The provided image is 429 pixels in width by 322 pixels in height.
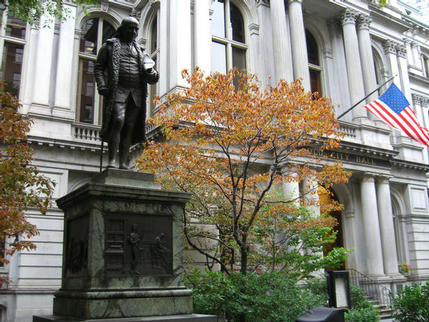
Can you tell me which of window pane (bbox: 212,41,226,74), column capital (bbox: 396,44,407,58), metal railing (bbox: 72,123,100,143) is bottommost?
metal railing (bbox: 72,123,100,143)

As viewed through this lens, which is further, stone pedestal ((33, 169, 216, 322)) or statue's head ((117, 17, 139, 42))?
statue's head ((117, 17, 139, 42))

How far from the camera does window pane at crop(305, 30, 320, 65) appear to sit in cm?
2872

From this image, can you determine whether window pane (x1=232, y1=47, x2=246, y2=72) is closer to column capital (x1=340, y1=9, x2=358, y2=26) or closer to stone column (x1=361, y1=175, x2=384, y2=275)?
column capital (x1=340, y1=9, x2=358, y2=26)

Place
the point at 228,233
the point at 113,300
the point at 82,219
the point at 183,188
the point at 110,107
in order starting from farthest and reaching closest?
the point at 228,233 → the point at 183,188 → the point at 110,107 → the point at 82,219 → the point at 113,300

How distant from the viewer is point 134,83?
325 inches

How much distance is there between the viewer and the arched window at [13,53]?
21688mm

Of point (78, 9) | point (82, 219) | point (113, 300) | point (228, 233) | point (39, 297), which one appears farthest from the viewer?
point (78, 9)

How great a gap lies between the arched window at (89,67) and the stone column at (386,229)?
1610cm

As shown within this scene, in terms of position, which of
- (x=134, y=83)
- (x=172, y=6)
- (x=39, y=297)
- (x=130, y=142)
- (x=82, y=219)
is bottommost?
(x=39, y=297)

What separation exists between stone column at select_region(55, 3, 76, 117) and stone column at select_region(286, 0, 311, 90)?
1182 centimetres

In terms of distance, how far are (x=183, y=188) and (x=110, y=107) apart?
7296 mm

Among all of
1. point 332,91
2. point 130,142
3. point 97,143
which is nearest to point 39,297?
point 97,143

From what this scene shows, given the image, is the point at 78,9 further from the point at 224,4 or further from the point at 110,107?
the point at 110,107

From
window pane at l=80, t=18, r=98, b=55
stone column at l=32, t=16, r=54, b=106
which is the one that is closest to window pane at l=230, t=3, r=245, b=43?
window pane at l=80, t=18, r=98, b=55
